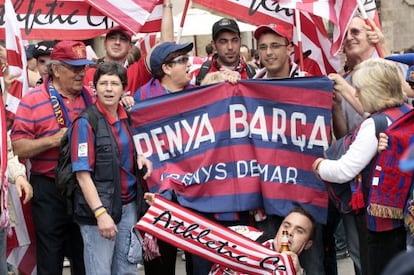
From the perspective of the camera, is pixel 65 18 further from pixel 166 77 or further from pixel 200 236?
pixel 200 236

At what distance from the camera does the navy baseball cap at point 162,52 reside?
5723mm

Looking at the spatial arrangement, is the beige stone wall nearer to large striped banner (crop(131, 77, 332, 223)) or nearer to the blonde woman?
large striped banner (crop(131, 77, 332, 223))

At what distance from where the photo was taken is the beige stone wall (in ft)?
72.5

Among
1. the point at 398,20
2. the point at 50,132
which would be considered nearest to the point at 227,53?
the point at 50,132

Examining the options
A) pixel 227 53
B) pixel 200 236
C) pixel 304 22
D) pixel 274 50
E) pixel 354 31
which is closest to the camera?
pixel 200 236

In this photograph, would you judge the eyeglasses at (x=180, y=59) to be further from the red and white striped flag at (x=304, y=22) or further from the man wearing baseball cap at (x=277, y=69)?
the red and white striped flag at (x=304, y=22)

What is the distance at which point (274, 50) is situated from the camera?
18.4 feet

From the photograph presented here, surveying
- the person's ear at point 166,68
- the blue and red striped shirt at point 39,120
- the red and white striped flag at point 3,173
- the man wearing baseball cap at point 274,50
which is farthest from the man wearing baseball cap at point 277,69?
the red and white striped flag at point 3,173

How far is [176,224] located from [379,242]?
1.22 meters

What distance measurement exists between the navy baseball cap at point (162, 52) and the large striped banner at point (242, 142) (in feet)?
1.15

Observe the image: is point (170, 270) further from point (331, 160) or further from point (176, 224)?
point (331, 160)

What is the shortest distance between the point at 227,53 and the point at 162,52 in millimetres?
836

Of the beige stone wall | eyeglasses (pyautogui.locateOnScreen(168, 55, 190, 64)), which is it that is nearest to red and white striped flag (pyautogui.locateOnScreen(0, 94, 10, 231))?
eyeglasses (pyautogui.locateOnScreen(168, 55, 190, 64))

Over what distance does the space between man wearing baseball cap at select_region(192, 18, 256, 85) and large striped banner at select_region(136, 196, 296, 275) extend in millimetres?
1443
